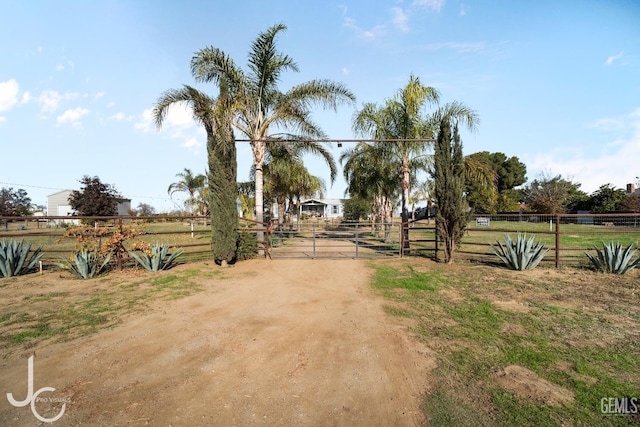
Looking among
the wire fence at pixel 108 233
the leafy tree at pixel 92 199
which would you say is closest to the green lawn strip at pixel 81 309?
the wire fence at pixel 108 233

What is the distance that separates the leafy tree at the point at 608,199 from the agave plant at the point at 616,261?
3320cm

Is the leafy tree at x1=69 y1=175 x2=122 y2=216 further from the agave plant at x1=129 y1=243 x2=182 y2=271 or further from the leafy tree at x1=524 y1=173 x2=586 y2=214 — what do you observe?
the leafy tree at x1=524 y1=173 x2=586 y2=214

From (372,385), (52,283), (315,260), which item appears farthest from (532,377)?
(52,283)

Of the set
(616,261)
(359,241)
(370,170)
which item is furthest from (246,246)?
(370,170)

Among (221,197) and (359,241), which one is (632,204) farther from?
(221,197)

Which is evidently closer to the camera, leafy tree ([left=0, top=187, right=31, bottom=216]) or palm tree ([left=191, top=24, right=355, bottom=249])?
palm tree ([left=191, top=24, right=355, bottom=249])

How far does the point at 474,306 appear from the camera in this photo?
17.3 ft

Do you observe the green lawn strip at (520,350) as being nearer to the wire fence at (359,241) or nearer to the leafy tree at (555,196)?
the wire fence at (359,241)

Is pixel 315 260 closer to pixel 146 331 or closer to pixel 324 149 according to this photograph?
pixel 324 149

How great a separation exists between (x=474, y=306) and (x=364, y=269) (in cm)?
372

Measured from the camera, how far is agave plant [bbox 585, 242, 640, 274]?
731 centimetres

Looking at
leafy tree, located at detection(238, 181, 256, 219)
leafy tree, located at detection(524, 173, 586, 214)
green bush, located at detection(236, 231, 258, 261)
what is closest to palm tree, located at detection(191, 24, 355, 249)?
green bush, located at detection(236, 231, 258, 261)

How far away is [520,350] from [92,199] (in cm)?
3644

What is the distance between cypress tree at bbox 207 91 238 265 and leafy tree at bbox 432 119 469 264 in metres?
6.62
